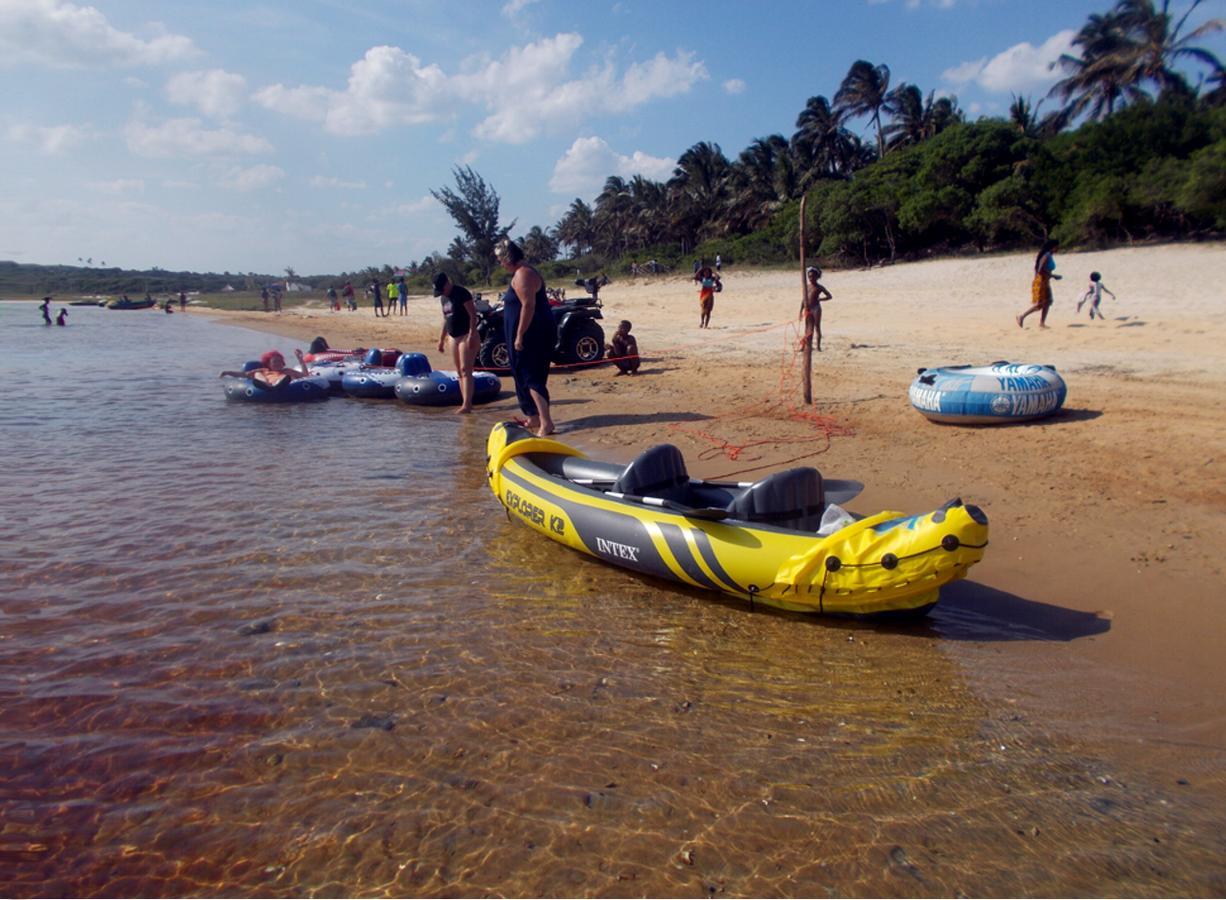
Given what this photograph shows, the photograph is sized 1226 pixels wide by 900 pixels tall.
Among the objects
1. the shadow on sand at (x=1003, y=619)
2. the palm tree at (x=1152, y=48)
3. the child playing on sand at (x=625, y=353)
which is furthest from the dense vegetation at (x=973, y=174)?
the shadow on sand at (x=1003, y=619)

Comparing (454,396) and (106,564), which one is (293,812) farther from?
(454,396)

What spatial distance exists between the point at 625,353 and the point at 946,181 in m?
20.9

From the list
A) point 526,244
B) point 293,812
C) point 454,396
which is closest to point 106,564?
point 293,812

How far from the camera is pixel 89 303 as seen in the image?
6925 centimetres

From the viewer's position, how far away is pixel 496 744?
10.5 feet

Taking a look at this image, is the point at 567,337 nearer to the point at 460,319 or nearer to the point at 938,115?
the point at 460,319

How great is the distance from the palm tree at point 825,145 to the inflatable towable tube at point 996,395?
3972cm

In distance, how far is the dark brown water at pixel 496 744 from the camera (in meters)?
2.55

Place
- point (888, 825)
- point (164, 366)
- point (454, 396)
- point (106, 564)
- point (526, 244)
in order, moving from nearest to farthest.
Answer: point (888, 825), point (106, 564), point (454, 396), point (164, 366), point (526, 244)

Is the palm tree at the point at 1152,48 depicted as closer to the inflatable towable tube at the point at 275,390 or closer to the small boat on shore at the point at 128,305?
the inflatable towable tube at the point at 275,390

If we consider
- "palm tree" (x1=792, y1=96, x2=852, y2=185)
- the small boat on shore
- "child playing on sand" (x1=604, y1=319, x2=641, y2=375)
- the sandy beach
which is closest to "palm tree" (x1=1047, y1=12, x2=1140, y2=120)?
"palm tree" (x1=792, y1=96, x2=852, y2=185)

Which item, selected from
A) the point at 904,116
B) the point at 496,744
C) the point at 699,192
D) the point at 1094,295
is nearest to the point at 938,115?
the point at 904,116

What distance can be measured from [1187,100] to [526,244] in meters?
46.2

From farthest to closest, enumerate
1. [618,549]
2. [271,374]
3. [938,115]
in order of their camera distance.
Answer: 1. [938,115]
2. [271,374]
3. [618,549]
